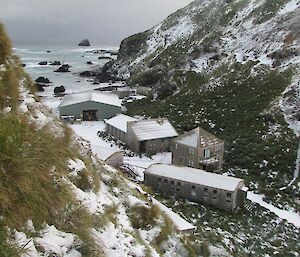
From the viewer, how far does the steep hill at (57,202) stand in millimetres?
5496

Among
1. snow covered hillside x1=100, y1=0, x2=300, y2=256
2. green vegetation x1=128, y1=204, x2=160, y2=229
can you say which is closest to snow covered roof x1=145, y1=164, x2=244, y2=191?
snow covered hillside x1=100, y1=0, x2=300, y2=256

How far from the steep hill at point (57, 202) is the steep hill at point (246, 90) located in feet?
68.1

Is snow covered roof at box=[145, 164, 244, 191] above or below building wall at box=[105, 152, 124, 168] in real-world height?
below

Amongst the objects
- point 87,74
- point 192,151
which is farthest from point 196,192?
point 87,74

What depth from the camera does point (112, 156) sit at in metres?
29.3

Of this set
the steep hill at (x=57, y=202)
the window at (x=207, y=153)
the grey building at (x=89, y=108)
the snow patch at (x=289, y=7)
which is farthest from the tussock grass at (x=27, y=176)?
the snow patch at (x=289, y=7)

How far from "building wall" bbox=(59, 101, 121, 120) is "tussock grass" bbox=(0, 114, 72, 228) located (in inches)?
1593

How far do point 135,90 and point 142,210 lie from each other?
57.2 m

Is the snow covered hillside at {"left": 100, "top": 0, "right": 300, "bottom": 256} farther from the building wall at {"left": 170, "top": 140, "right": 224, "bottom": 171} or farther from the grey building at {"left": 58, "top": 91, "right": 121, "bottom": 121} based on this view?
the grey building at {"left": 58, "top": 91, "right": 121, "bottom": 121}

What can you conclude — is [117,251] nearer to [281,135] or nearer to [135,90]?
[281,135]

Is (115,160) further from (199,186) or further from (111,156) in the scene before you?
(199,186)

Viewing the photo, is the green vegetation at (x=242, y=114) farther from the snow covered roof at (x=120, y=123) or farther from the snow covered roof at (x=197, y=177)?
the snow covered roof at (x=120, y=123)

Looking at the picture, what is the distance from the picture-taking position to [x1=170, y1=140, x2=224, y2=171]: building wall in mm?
32344

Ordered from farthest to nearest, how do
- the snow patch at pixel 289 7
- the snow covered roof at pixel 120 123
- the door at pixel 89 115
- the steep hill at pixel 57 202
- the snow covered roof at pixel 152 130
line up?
the snow patch at pixel 289 7 → the door at pixel 89 115 → the snow covered roof at pixel 120 123 → the snow covered roof at pixel 152 130 → the steep hill at pixel 57 202
